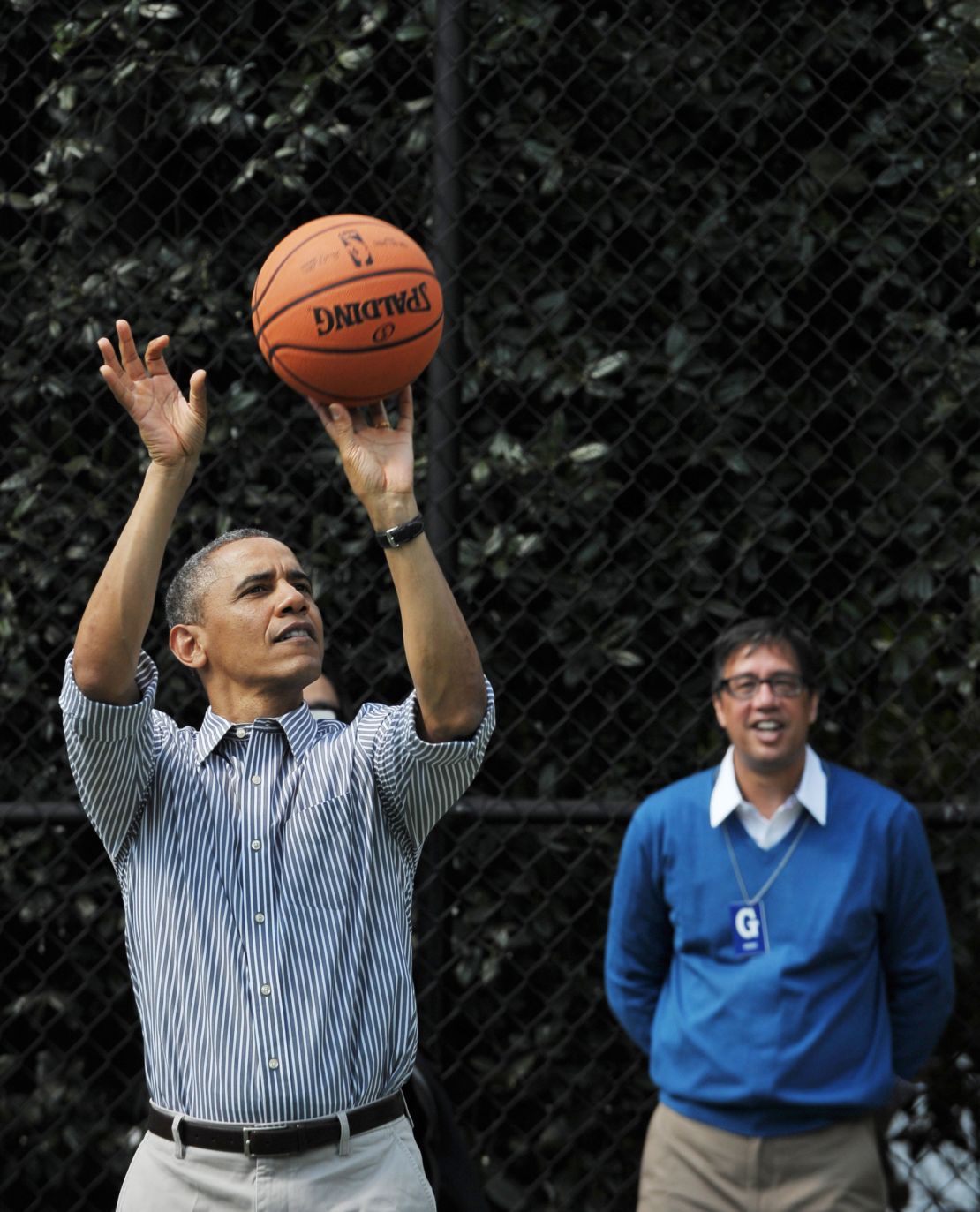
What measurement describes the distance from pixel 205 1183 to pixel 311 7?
2.76 m

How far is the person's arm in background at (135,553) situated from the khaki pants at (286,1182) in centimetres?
66

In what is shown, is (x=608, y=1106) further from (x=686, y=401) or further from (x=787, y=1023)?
(x=686, y=401)

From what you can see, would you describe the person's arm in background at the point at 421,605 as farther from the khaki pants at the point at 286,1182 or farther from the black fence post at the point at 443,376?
the black fence post at the point at 443,376

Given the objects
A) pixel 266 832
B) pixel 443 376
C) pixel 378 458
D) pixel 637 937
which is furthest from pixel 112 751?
pixel 443 376

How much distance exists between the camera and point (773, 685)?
11.0 feet

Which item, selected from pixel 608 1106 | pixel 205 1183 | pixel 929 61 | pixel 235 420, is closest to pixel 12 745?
pixel 235 420

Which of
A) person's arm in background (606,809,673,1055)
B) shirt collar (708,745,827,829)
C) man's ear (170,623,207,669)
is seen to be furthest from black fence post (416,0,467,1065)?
man's ear (170,623,207,669)

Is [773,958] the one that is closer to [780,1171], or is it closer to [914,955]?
[914,955]

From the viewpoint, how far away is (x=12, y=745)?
3969 millimetres

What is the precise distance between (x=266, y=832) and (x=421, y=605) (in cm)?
44

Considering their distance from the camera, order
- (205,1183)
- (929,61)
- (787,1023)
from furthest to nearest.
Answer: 1. (929,61)
2. (787,1023)
3. (205,1183)

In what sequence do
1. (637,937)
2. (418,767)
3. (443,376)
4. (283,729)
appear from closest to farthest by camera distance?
1. (418,767)
2. (283,729)
3. (637,937)
4. (443,376)

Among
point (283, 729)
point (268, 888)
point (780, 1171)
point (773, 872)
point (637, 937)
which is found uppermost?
point (283, 729)

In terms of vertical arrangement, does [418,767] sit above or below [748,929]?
above
